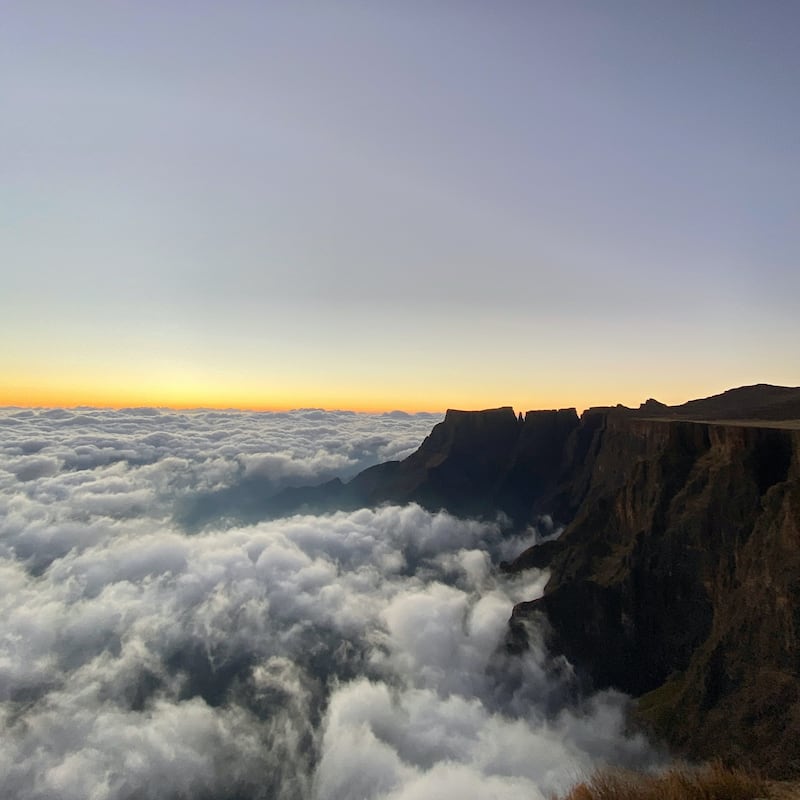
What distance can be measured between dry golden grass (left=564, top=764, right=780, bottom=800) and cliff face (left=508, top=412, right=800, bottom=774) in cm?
2896

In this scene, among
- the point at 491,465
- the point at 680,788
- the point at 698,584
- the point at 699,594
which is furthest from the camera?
the point at 491,465

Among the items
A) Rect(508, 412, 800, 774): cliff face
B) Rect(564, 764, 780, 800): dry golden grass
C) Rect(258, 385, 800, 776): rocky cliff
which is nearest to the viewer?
Result: Rect(564, 764, 780, 800): dry golden grass

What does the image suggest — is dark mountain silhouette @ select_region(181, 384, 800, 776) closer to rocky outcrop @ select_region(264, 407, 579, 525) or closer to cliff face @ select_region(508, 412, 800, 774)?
cliff face @ select_region(508, 412, 800, 774)

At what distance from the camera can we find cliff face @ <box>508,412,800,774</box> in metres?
40.0

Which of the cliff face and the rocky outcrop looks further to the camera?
the rocky outcrop

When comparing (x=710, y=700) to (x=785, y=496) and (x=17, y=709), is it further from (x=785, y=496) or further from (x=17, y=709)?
(x=17, y=709)

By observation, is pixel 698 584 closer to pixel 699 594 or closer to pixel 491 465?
pixel 699 594

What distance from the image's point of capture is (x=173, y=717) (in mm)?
89188

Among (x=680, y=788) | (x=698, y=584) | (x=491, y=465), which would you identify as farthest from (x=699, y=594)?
(x=491, y=465)

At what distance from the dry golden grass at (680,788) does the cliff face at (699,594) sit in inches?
1140

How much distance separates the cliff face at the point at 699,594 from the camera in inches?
1575

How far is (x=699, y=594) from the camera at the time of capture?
53.2 m

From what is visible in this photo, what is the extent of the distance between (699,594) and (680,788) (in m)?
47.0

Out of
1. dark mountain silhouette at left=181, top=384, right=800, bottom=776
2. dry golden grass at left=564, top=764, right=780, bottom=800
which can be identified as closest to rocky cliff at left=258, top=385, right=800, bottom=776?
dark mountain silhouette at left=181, top=384, right=800, bottom=776
